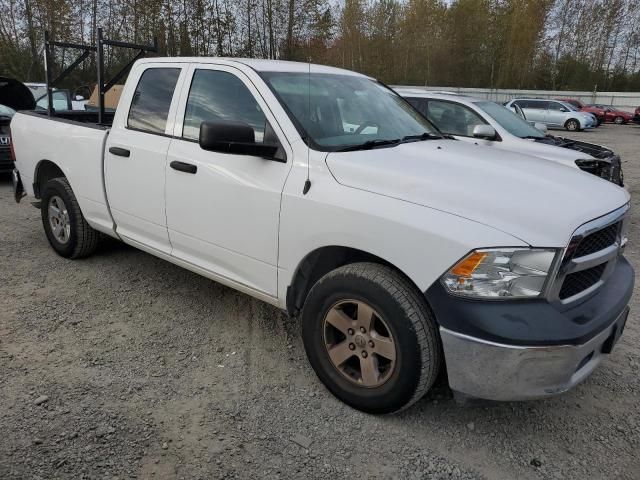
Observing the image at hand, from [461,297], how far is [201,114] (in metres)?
2.16

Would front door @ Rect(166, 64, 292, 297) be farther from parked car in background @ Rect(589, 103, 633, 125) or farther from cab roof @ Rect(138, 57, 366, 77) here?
parked car in background @ Rect(589, 103, 633, 125)

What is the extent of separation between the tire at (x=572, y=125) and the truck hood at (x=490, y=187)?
85.6 feet

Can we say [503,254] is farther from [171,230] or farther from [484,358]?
[171,230]

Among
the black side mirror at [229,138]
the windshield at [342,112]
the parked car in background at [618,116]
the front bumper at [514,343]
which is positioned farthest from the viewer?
the parked car in background at [618,116]

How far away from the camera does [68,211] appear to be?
4785 mm

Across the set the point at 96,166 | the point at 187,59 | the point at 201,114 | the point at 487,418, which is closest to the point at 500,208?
the point at 487,418

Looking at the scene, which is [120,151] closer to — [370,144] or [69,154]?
[69,154]

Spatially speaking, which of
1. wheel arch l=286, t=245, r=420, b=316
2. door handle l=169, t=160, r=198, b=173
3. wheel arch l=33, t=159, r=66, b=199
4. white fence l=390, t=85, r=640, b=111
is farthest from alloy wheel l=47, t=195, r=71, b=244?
white fence l=390, t=85, r=640, b=111

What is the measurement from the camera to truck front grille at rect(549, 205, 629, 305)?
93.8 inches

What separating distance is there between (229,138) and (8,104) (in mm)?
7636

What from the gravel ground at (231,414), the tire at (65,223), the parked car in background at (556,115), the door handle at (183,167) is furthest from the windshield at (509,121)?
the parked car in background at (556,115)

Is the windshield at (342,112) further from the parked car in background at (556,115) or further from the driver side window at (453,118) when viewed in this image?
the parked car in background at (556,115)

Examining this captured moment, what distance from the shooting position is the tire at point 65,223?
15.6ft

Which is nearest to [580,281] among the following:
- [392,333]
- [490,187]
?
[490,187]
